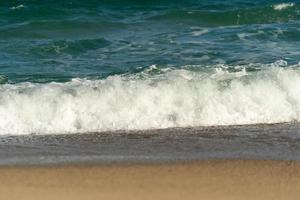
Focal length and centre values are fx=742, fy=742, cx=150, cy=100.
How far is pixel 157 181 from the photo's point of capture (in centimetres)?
573

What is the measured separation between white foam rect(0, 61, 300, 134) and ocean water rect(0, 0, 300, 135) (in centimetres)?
1

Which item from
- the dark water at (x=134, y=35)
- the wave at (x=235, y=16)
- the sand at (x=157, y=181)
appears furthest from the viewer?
the wave at (x=235, y=16)

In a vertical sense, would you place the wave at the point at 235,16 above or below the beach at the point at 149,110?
below

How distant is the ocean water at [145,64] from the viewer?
319 inches

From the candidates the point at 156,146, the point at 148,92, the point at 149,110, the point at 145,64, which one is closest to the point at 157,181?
the point at 156,146

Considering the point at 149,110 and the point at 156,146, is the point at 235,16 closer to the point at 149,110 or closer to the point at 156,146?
the point at 149,110

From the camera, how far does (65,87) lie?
28.4 feet

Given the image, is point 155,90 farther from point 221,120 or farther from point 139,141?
point 139,141

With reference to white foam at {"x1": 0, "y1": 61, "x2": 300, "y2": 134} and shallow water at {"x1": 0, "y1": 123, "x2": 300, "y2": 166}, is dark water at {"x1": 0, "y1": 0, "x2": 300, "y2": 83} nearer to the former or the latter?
white foam at {"x1": 0, "y1": 61, "x2": 300, "y2": 134}

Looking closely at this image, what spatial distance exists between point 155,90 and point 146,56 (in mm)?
2606

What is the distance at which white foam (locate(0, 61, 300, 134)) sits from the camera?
793cm

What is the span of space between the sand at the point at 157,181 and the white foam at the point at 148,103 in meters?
1.75

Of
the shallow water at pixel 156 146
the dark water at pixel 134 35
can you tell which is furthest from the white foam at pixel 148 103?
the dark water at pixel 134 35

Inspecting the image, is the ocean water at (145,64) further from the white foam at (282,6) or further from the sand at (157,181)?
the sand at (157,181)
